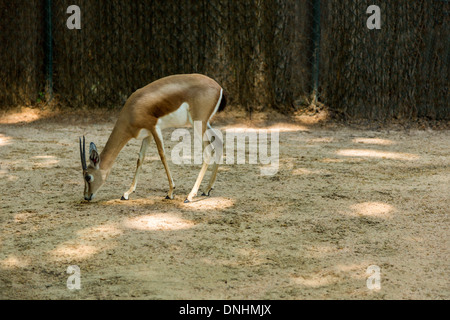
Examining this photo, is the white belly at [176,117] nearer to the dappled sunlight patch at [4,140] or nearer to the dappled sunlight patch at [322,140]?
the dappled sunlight patch at [322,140]

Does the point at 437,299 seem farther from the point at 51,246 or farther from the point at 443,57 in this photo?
the point at 443,57

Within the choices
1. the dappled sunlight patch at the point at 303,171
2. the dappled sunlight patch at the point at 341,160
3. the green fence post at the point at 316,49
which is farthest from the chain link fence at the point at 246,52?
the dappled sunlight patch at the point at 303,171

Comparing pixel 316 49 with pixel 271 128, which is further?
pixel 316 49

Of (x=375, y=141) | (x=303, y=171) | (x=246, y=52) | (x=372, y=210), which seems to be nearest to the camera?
(x=372, y=210)

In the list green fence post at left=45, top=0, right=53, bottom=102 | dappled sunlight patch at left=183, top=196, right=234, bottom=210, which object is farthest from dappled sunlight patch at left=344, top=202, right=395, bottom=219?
green fence post at left=45, top=0, right=53, bottom=102

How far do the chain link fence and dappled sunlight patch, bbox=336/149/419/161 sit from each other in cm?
219

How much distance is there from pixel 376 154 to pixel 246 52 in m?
3.42

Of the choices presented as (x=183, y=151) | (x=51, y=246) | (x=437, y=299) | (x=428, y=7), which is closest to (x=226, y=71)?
(x=183, y=151)

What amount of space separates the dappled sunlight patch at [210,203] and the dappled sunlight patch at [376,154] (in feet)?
8.56

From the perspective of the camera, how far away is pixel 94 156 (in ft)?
16.3

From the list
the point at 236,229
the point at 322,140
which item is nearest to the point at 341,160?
the point at 322,140

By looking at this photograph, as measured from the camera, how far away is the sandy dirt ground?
3.39 m

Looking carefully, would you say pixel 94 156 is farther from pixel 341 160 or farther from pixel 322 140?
pixel 322 140

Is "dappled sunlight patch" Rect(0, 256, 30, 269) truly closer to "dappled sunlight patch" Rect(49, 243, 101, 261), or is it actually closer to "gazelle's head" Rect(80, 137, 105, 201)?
"dappled sunlight patch" Rect(49, 243, 101, 261)
